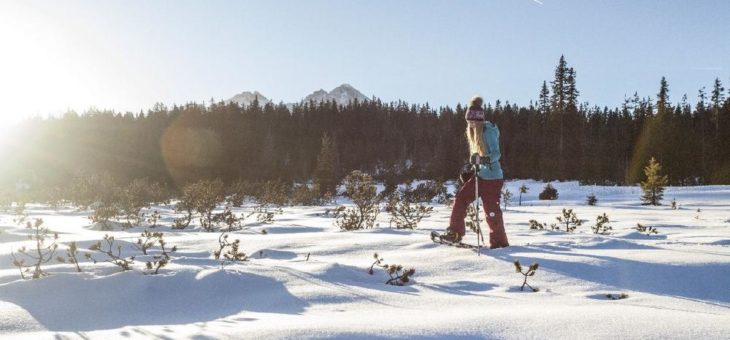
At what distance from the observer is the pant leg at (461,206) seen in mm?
5129

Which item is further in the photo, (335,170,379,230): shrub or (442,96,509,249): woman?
(335,170,379,230): shrub

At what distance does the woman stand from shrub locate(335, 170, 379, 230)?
259 centimetres

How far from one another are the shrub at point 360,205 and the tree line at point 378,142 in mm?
36591

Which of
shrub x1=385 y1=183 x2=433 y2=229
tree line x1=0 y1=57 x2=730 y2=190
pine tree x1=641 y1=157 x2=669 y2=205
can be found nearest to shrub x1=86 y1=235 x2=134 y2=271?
shrub x1=385 y1=183 x2=433 y2=229

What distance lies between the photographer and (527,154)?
58125 mm

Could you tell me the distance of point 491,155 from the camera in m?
4.97

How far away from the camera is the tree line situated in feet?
160

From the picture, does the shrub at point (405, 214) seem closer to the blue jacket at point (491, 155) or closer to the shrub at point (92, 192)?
the blue jacket at point (491, 155)

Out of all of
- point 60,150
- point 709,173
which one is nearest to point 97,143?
point 60,150

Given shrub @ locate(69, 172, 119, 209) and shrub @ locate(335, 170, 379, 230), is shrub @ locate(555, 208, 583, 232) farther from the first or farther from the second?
shrub @ locate(69, 172, 119, 209)

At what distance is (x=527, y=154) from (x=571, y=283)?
5841cm

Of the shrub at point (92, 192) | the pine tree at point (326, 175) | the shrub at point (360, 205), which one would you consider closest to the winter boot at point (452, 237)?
the shrub at point (360, 205)

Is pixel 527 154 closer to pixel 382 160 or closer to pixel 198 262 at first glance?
pixel 382 160

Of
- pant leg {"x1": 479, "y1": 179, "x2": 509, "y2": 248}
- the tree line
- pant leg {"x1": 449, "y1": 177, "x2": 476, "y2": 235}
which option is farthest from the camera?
the tree line
